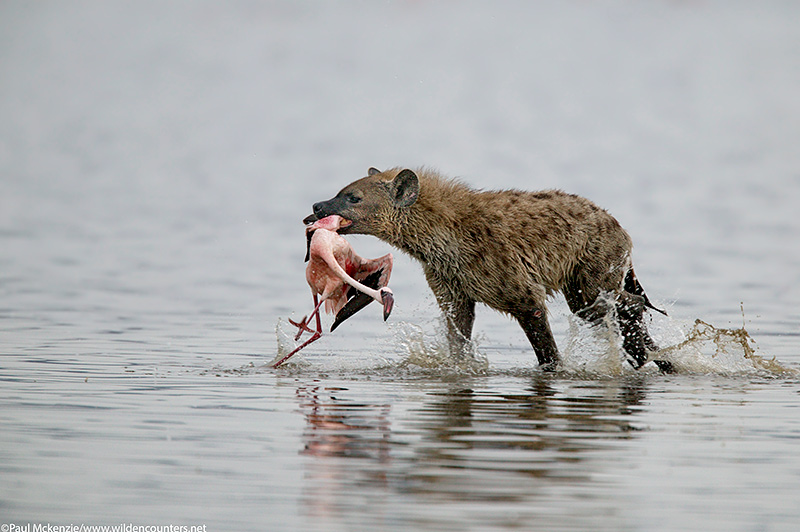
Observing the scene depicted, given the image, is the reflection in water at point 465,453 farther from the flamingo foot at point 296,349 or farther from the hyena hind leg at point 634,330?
the hyena hind leg at point 634,330

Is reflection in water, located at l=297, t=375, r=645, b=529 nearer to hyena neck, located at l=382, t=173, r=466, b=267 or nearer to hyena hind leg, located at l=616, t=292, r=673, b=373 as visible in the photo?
hyena neck, located at l=382, t=173, r=466, b=267

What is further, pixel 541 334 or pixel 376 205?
pixel 376 205

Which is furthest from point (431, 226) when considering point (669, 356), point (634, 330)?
point (669, 356)

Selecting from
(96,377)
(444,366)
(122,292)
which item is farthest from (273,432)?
(122,292)

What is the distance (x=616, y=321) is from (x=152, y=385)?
11.9 feet

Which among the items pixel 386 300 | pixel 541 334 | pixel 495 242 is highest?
pixel 495 242

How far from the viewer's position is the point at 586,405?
23.2 ft

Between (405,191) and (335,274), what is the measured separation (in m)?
0.96

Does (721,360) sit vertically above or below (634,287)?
below

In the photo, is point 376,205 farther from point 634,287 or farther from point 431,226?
point 634,287

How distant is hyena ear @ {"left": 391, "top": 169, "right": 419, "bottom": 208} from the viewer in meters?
9.15

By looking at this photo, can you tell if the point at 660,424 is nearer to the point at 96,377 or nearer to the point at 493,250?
the point at 493,250

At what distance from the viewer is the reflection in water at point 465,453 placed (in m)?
4.57

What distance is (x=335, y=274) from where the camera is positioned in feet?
28.2
